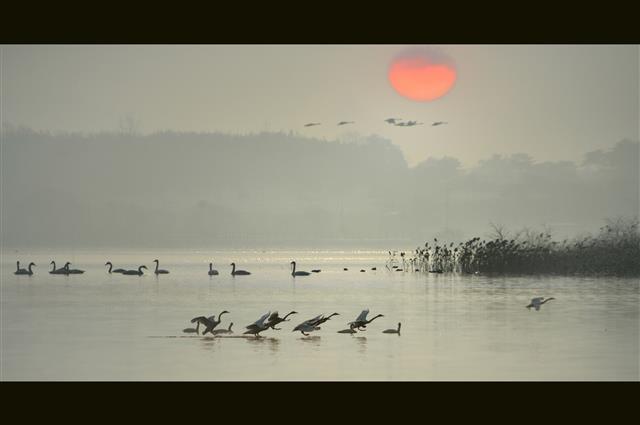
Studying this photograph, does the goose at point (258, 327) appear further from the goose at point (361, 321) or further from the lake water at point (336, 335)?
the goose at point (361, 321)

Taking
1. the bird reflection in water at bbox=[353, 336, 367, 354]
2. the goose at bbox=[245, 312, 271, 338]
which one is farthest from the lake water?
Answer: the goose at bbox=[245, 312, 271, 338]

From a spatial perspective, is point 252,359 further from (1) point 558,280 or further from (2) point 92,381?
(1) point 558,280

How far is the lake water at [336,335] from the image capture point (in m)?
13.4

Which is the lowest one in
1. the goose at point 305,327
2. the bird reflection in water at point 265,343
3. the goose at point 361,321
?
the bird reflection in water at point 265,343

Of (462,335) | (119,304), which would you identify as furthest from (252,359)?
(119,304)

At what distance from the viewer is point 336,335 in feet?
55.4

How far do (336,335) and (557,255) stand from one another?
1829cm

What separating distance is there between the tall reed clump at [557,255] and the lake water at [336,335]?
2111mm

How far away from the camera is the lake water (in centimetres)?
1340

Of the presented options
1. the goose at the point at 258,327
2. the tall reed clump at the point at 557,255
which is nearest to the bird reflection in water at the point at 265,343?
the goose at the point at 258,327

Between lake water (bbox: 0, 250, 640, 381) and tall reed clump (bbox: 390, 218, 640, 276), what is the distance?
2111mm

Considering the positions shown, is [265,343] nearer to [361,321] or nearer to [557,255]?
[361,321]

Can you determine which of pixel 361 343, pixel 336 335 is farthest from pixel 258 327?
pixel 361 343

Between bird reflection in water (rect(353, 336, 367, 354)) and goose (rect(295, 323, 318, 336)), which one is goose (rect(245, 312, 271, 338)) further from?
bird reflection in water (rect(353, 336, 367, 354))
